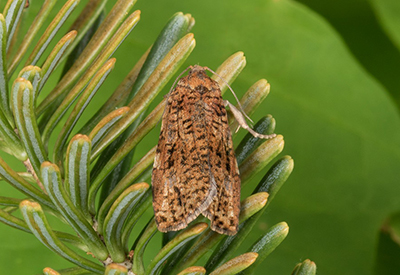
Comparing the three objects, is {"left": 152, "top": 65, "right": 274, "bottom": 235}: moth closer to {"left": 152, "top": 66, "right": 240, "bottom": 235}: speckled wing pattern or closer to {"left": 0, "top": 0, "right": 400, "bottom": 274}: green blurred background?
{"left": 152, "top": 66, "right": 240, "bottom": 235}: speckled wing pattern

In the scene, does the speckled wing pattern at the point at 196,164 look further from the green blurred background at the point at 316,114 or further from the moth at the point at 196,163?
the green blurred background at the point at 316,114

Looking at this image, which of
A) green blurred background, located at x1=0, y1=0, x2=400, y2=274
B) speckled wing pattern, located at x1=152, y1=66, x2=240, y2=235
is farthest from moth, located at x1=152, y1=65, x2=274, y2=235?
green blurred background, located at x1=0, y1=0, x2=400, y2=274

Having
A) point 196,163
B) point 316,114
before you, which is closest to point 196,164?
point 196,163

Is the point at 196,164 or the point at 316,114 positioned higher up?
the point at 316,114

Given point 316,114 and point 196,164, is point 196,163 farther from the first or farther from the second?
point 316,114

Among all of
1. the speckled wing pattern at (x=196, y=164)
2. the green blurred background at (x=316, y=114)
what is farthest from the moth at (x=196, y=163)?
the green blurred background at (x=316, y=114)

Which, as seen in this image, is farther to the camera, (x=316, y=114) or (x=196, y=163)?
(x=316, y=114)
